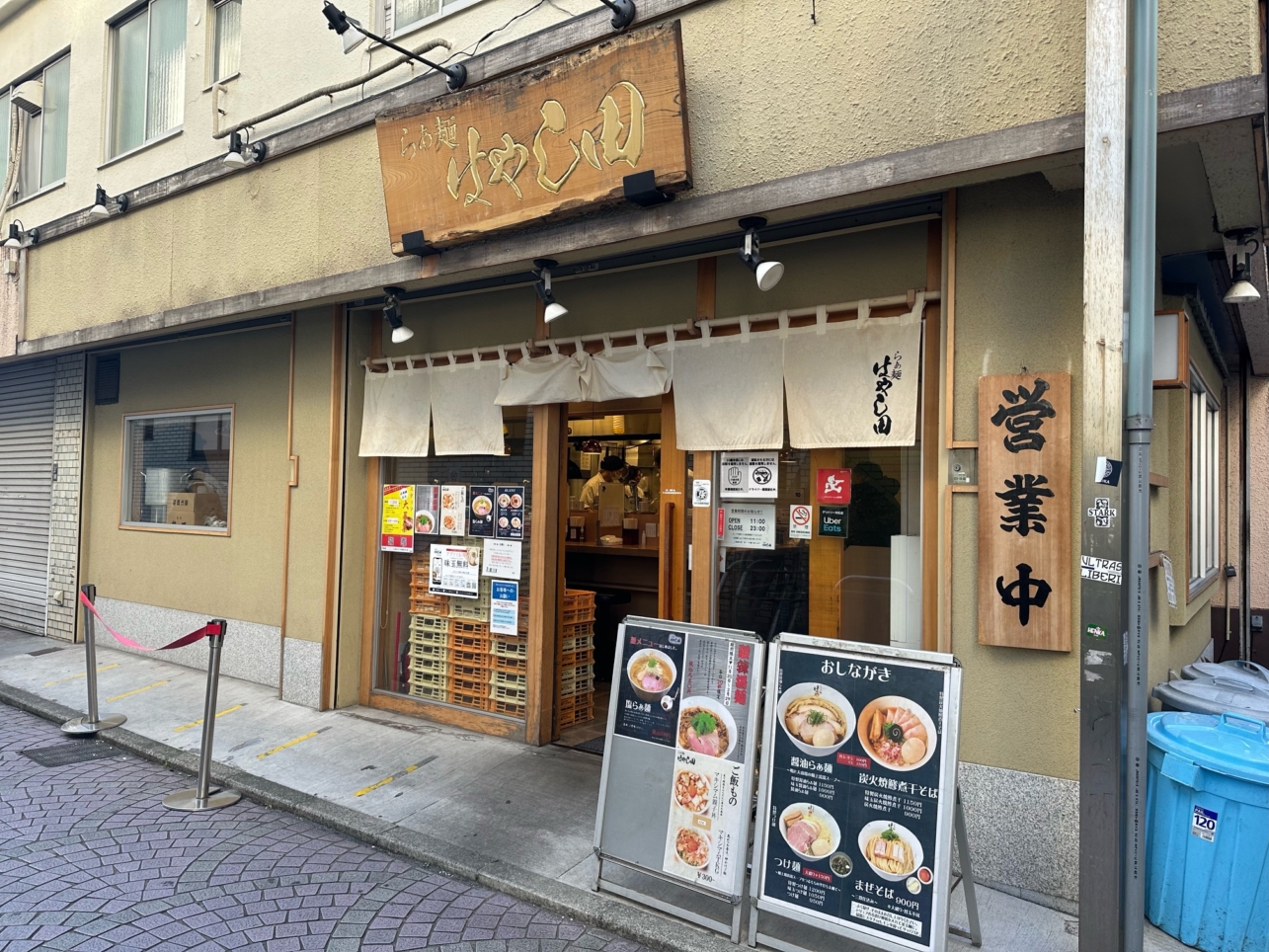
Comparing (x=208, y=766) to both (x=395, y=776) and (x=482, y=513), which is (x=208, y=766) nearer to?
Result: (x=395, y=776)

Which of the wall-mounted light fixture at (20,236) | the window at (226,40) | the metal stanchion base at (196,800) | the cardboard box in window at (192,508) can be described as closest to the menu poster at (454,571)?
the metal stanchion base at (196,800)

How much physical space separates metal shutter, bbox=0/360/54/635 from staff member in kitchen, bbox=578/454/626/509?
7.49 meters

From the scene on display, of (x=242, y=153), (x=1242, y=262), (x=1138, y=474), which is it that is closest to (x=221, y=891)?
(x=1138, y=474)

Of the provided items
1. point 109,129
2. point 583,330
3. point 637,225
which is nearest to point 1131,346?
point 637,225

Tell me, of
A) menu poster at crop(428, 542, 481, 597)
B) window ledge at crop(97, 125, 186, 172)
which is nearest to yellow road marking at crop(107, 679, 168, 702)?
menu poster at crop(428, 542, 481, 597)

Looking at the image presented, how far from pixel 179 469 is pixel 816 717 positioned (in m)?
8.58

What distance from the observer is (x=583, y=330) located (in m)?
6.46

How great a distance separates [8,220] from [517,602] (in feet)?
32.6

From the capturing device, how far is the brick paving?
3938mm

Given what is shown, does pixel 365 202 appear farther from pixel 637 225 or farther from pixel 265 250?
pixel 637 225

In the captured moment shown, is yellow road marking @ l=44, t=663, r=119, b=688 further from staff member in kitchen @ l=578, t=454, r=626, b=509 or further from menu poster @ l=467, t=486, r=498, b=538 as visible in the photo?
staff member in kitchen @ l=578, t=454, r=626, b=509

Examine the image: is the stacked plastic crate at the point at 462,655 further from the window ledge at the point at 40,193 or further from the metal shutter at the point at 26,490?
the window ledge at the point at 40,193

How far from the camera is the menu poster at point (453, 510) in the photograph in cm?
725

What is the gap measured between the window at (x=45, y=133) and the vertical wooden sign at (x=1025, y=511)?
1180 cm
